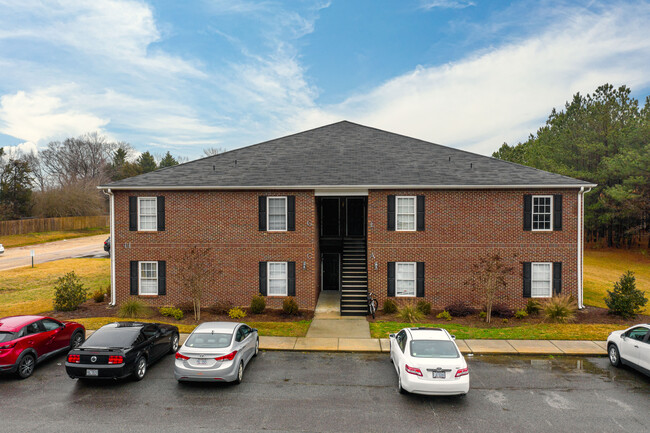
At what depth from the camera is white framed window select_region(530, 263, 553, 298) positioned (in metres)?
18.9

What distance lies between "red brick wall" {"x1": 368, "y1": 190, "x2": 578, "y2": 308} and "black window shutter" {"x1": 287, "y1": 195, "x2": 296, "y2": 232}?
146 inches

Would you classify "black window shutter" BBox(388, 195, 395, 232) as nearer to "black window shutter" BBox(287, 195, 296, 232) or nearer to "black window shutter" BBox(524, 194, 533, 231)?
"black window shutter" BBox(287, 195, 296, 232)

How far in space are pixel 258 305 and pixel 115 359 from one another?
26.8 feet

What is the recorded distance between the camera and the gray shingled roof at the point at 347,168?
18.9 meters

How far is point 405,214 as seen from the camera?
1922 centimetres

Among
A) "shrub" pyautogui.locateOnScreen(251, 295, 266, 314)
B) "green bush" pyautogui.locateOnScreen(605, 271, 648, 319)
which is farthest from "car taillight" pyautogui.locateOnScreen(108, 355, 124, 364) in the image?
"green bush" pyautogui.locateOnScreen(605, 271, 648, 319)

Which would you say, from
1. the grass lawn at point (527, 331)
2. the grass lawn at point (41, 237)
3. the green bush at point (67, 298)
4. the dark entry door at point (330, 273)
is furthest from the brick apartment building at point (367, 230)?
the grass lawn at point (41, 237)

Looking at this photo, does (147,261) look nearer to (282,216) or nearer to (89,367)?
(282,216)

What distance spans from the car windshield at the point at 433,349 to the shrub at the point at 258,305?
9.47 meters

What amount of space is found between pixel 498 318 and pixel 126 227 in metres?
18.5

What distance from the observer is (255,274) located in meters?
19.3

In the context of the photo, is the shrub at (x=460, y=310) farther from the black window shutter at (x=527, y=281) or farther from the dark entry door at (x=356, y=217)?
the dark entry door at (x=356, y=217)

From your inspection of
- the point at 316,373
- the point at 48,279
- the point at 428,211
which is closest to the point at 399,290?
the point at 428,211

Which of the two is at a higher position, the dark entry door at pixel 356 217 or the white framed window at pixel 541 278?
the dark entry door at pixel 356 217
